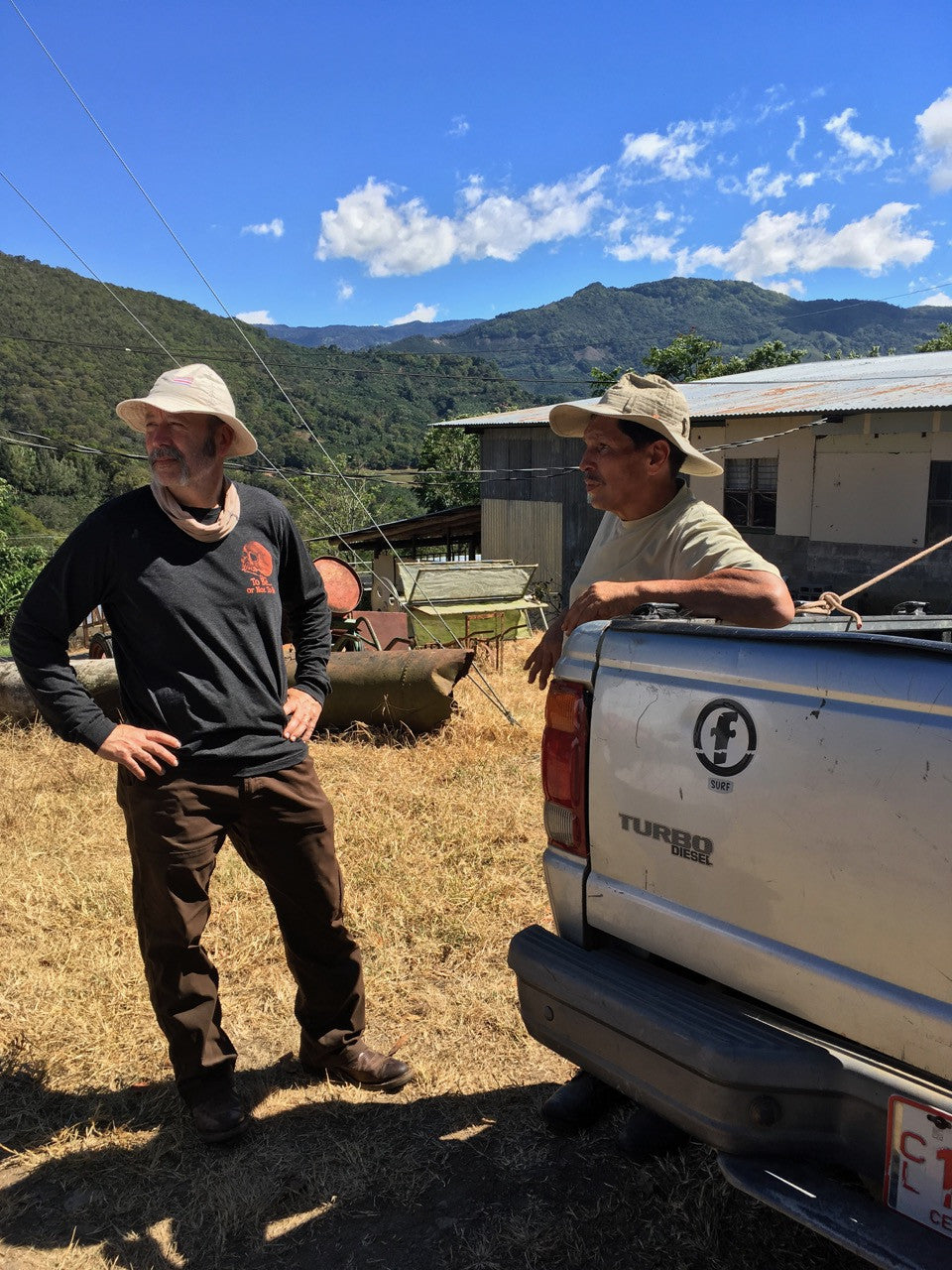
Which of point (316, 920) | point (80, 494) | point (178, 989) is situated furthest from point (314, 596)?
point (80, 494)

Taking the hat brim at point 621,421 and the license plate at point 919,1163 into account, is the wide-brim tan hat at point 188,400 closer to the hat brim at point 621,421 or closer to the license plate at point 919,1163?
the hat brim at point 621,421

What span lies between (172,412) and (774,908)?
2005 mm

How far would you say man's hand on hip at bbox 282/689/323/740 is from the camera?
289 centimetres

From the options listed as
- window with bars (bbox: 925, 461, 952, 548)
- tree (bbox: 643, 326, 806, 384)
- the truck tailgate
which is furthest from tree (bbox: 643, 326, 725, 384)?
the truck tailgate

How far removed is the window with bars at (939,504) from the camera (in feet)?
44.1

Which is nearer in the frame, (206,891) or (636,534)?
(206,891)

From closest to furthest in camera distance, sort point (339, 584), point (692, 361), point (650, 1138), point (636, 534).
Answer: point (650, 1138) → point (636, 534) → point (339, 584) → point (692, 361)

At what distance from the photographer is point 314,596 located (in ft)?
10.4

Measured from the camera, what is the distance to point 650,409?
2812mm

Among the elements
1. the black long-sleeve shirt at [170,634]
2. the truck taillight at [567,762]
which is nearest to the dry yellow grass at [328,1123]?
the truck taillight at [567,762]

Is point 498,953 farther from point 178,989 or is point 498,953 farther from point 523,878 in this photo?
point 178,989

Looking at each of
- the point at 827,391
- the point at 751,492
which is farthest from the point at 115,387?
the point at 827,391

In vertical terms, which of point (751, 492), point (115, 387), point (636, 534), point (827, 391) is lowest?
point (636, 534)

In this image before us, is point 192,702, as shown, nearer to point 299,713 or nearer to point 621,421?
point 299,713
